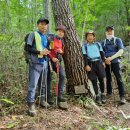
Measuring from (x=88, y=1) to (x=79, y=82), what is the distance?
9891 millimetres

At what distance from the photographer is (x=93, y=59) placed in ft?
27.2

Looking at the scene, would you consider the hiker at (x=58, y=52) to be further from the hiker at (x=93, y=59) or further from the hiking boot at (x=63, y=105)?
the hiker at (x=93, y=59)

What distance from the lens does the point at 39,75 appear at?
23.1 ft

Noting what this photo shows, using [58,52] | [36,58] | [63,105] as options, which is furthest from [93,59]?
[36,58]

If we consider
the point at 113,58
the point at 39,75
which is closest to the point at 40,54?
the point at 39,75

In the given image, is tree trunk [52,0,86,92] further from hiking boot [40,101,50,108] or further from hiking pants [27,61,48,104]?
A: hiking boot [40,101,50,108]

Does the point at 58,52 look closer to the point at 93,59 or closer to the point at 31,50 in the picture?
the point at 31,50

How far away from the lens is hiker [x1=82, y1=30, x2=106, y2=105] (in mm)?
8234

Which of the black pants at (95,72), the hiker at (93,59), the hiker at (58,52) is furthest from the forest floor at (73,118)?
the black pants at (95,72)

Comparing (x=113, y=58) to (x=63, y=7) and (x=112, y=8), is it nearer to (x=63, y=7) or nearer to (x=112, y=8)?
(x=63, y=7)

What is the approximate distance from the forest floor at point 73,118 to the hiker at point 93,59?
23.6 inches

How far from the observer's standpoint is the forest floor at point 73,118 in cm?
613

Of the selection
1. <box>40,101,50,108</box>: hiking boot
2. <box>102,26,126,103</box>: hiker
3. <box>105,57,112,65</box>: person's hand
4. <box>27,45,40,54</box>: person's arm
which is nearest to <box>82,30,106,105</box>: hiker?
<box>105,57,112,65</box>: person's hand

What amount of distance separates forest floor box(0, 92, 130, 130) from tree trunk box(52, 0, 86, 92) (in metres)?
0.65
